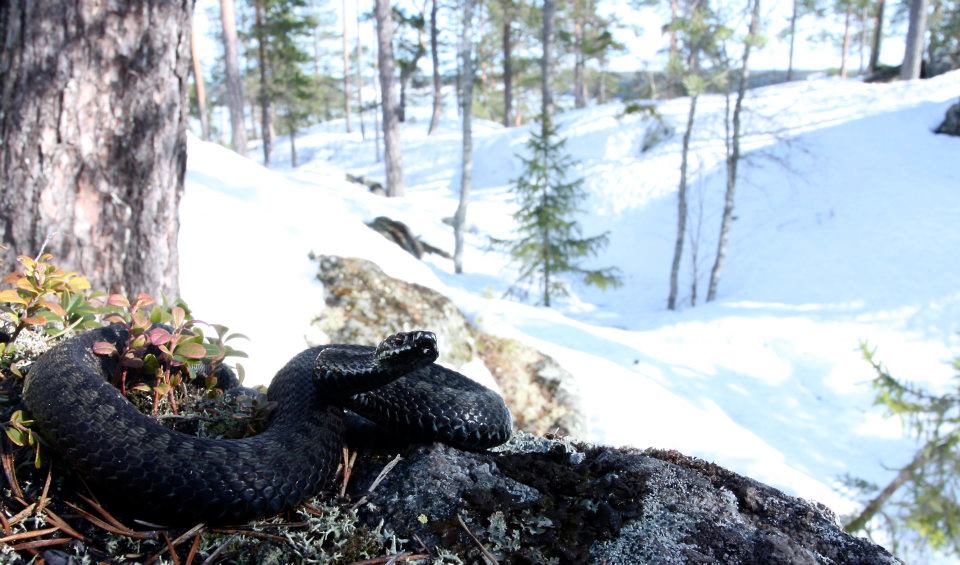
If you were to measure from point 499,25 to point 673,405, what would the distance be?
34.1 metres

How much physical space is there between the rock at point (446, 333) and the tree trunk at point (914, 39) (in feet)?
100

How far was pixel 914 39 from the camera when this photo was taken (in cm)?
2888

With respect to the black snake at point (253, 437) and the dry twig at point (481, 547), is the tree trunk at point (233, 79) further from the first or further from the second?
the dry twig at point (481, 547)

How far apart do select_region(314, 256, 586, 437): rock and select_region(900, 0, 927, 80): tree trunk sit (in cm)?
3051

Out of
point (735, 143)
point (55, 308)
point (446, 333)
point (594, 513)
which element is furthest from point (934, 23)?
point (55, 308)

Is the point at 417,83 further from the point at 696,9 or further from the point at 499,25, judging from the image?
the point at 696,9

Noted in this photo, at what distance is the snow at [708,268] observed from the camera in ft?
23.8

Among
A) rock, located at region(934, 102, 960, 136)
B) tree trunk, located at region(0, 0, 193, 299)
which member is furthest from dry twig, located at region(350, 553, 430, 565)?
rock, located at region(934, 102, 960, 136)

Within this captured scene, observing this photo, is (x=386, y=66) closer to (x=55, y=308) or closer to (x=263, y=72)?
(x=263, y=72)

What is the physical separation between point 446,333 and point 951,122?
23.8 m

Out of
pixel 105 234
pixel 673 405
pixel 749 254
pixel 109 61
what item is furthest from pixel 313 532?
pixel 749 254

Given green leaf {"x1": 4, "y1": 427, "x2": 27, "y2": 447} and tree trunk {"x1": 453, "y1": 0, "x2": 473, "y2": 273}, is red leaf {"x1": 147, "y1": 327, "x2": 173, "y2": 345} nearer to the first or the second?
green leaf {"x1": 4, "y1": 427, "x2": 27, "y2": 447}

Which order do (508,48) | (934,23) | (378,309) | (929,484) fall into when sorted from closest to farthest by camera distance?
(929,484) → (378,309) → (934,23) → (508,48)

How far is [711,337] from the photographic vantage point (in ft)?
50.9
